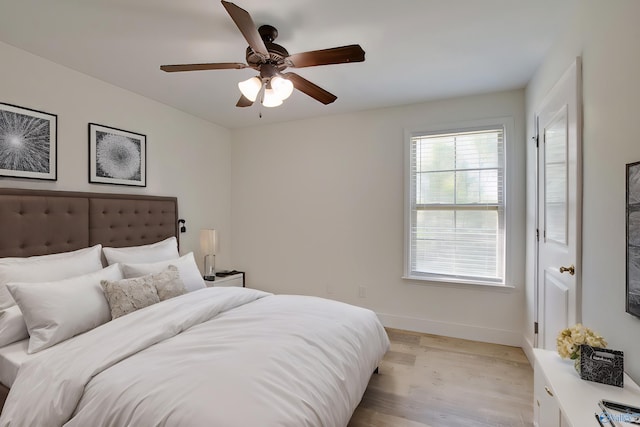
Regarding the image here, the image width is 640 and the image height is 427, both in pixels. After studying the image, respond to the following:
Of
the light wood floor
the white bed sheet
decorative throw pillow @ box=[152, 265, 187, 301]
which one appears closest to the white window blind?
the light wood floor

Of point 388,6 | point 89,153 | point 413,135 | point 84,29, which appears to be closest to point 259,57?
point 388,6

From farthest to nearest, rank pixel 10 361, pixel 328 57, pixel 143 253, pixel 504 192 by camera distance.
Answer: pixel 504 192
pixel 143 253
pixel 328 57
pixel 10 361

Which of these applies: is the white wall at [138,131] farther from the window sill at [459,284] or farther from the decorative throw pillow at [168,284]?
the window sill at [459,284]

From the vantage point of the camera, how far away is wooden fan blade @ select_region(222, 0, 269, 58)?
55.0 inches

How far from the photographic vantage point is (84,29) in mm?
2051

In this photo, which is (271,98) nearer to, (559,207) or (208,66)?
(208,66)

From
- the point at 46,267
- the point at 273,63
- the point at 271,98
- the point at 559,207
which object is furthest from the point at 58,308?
the point at 559,207

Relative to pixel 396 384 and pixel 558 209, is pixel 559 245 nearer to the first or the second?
pixel 558 209

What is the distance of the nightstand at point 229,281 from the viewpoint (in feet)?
11.8

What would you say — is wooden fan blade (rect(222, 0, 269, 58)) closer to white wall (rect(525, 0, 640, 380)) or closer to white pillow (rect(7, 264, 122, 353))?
white wall (rect(525, 0, 640, 380))

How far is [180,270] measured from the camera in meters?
2.63

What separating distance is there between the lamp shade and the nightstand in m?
0.35

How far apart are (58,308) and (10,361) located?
304 mm

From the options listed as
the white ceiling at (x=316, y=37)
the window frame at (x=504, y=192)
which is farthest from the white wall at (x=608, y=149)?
the window frame at (x=504, y=192)
